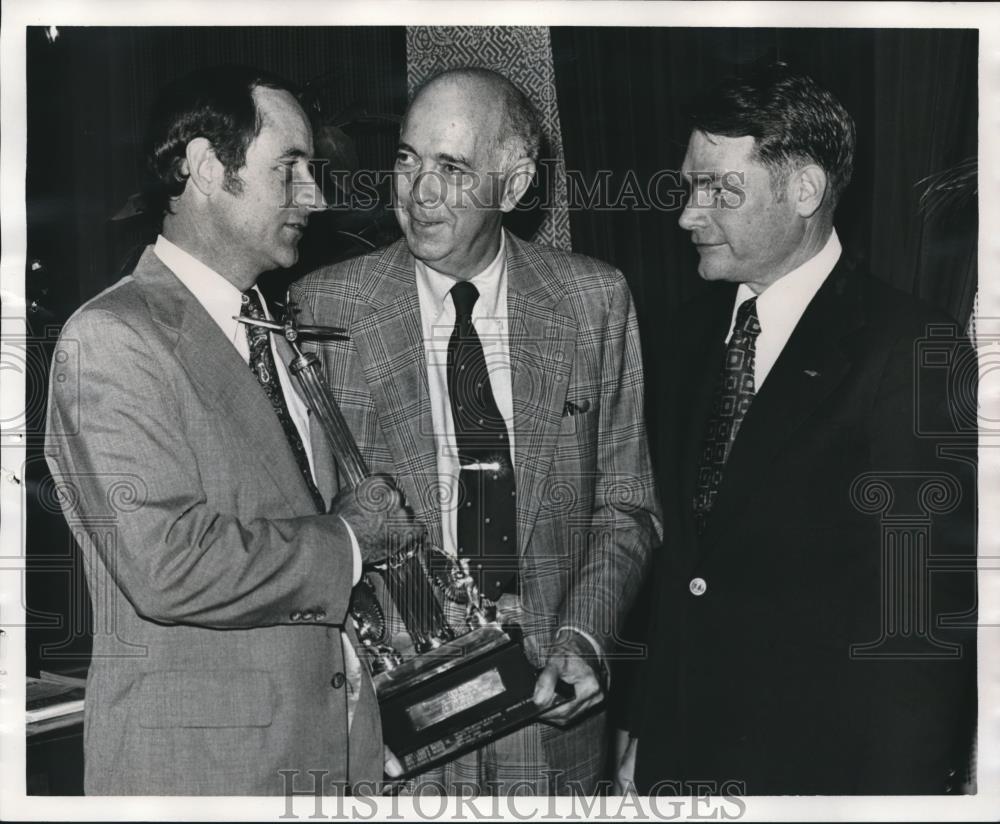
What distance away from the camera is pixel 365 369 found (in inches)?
119

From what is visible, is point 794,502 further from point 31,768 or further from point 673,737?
point 31,768

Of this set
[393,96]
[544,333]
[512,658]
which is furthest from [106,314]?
[512,658]

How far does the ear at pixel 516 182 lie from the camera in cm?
307

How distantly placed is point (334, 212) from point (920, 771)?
2227 mm

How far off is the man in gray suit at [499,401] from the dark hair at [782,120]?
1.70ft

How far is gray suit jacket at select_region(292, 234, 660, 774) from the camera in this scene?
303cm

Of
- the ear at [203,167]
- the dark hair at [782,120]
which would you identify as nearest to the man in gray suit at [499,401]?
the ear at [203,167]

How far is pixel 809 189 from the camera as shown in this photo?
3096 millimetres

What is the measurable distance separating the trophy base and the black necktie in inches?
6.2

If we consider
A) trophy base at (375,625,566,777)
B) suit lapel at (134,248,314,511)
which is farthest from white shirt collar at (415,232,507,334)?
trophy base at (375,625,566,777)

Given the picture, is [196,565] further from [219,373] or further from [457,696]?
[457,696]

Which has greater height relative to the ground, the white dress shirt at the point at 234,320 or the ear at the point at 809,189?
the ear at the point at 809,189
